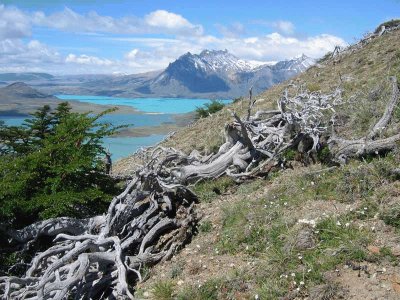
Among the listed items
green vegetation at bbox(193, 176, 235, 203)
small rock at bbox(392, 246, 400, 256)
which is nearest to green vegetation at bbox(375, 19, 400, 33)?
green vegetation at bbox(193, 176, 235, 203)

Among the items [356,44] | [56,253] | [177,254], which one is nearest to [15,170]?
[56,253]

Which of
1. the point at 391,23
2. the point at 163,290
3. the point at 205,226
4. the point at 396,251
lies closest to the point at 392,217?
the point at 396,251

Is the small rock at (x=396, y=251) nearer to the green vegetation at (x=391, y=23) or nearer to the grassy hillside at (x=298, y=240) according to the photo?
the grassy hillside at (x=298, y=240)

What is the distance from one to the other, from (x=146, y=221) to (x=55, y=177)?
240cm

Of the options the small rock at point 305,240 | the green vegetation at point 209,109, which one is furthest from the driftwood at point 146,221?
the green vegetation at point 209,109

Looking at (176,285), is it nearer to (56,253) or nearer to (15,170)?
(56,253)

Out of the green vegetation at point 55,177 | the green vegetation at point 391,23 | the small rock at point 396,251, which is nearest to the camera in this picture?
the small rock at point 396,251

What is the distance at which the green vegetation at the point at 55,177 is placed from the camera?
8.84m

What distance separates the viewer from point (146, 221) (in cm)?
867

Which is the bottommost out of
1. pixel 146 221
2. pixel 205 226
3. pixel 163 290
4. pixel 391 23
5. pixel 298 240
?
pixel 163 290

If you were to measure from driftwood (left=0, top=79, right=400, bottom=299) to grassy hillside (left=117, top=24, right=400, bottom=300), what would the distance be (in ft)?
1.28

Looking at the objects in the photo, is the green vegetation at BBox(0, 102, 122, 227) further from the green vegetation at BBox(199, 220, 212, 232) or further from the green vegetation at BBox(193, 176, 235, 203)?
the green vegetation at BBox(199, 220, 212, 232)

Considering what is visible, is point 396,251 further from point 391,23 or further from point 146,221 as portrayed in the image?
point 391,23

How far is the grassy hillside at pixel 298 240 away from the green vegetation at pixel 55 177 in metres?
2.67
